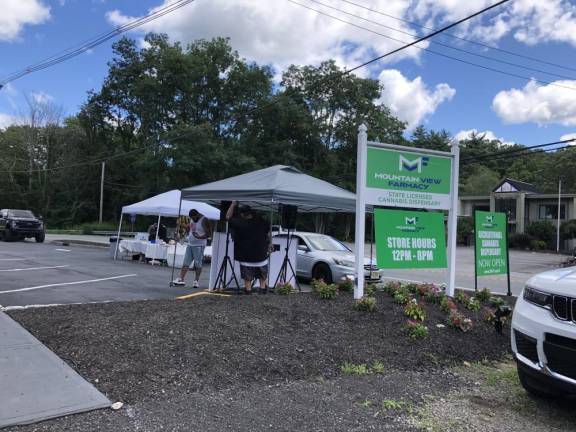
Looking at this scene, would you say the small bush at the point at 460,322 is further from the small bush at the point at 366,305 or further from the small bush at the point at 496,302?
the small bush at the point at 496,302

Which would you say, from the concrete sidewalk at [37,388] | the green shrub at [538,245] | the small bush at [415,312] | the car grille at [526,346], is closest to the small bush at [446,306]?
the small bush at [415,312]

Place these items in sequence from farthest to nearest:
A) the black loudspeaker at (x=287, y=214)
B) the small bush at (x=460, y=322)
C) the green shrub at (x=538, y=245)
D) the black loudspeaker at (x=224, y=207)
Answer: the green shrub at (x=538, y=245)
the black loudspeaker at (x=287, y=214)
the black loudspeaker at (x=224, y=207)
the small bush at (x=460, y=322)

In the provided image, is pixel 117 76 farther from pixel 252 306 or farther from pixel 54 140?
pixel 252 306

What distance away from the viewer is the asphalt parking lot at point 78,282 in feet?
28.6

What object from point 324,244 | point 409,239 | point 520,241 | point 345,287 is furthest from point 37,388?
point 520,241

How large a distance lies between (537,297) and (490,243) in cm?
523

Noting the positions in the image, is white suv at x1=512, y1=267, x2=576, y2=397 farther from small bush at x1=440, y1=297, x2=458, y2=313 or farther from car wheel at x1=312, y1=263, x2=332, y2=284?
car wheel at x1=312, y1=263, x2=332, y2=284

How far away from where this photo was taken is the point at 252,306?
22.1 feet

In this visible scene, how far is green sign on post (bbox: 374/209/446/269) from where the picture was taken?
24.7 ft

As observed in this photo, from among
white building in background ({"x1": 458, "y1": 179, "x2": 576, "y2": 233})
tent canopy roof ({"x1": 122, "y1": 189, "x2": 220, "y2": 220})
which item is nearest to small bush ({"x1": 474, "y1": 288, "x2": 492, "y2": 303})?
tent canopy roof ({"x1": 122, "y1": 189, "x2": 220, "y2": 220})

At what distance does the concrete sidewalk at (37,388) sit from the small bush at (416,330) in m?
3.55

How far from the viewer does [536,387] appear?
4.34 metres

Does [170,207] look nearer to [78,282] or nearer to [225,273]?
[78,282]

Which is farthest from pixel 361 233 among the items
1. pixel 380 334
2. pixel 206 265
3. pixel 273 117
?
pixel 273 117
